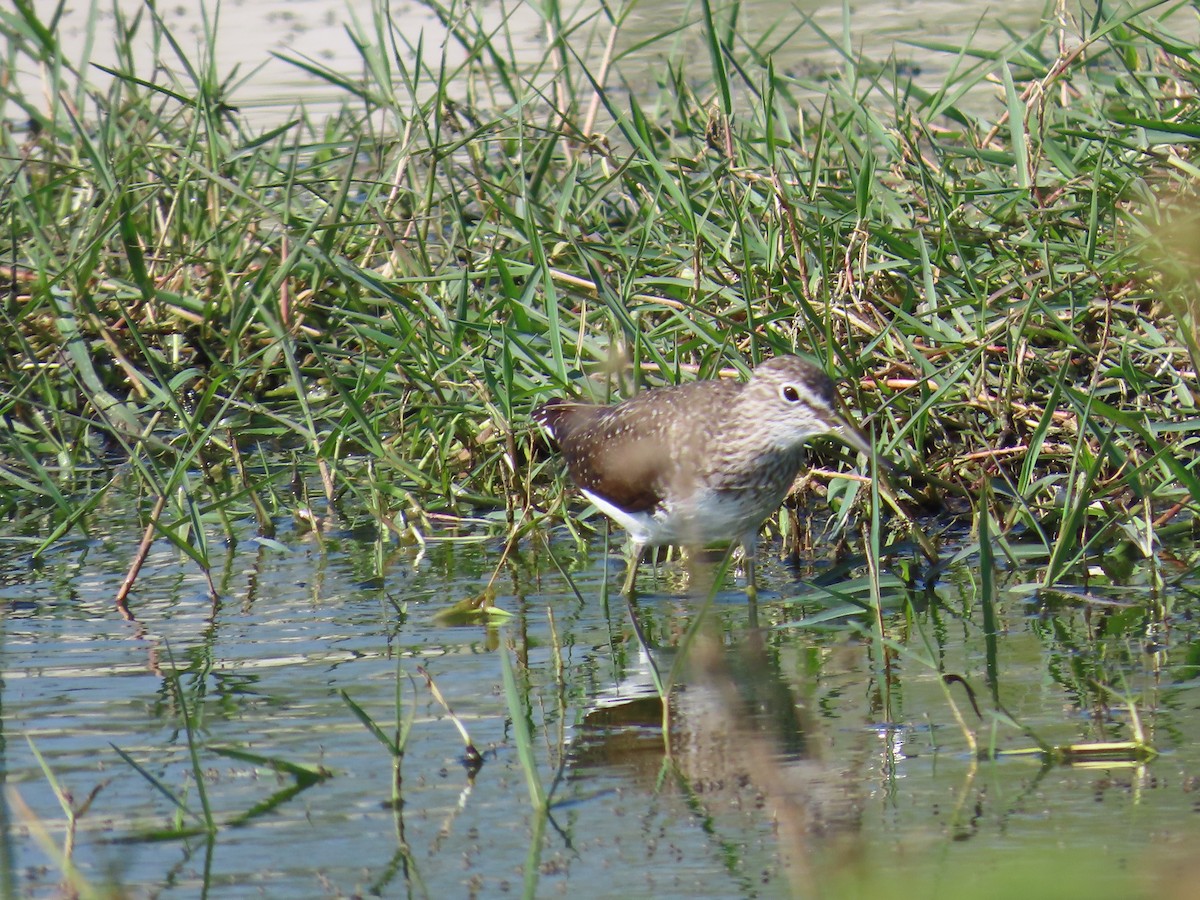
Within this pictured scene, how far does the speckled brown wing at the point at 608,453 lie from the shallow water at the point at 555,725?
35 centimetres

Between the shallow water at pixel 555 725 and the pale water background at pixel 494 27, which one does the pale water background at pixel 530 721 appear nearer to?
the shallow water at pixel 555 725

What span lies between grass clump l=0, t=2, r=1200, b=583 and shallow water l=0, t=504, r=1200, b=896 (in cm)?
36

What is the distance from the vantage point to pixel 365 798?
3.74 meters

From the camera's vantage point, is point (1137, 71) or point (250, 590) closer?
point (250, 590)

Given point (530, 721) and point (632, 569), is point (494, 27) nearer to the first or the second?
point (632, 569)

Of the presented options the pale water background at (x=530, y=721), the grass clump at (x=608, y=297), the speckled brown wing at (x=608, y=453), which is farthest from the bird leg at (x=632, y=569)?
the grass clump at (x=608, y=297)

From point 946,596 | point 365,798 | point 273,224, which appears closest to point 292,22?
point 273,224

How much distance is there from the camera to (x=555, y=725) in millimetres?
4211

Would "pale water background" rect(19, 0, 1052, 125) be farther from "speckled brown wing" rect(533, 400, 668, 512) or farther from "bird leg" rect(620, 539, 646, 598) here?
"bird leg" rect(620, 539, 646, 598)

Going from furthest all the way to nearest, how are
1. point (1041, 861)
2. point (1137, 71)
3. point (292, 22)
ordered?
1. point (292, 22)
2. point (1137, 71)
3. point (1041, 861)

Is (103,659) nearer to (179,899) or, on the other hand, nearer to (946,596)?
(179,899)

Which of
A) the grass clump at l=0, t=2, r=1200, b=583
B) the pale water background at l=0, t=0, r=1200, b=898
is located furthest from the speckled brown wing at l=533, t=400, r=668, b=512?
the pale water background at l=0, t=0, r=1200, b=898

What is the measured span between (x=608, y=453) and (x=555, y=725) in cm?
134

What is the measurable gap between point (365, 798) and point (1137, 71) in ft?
17.0
